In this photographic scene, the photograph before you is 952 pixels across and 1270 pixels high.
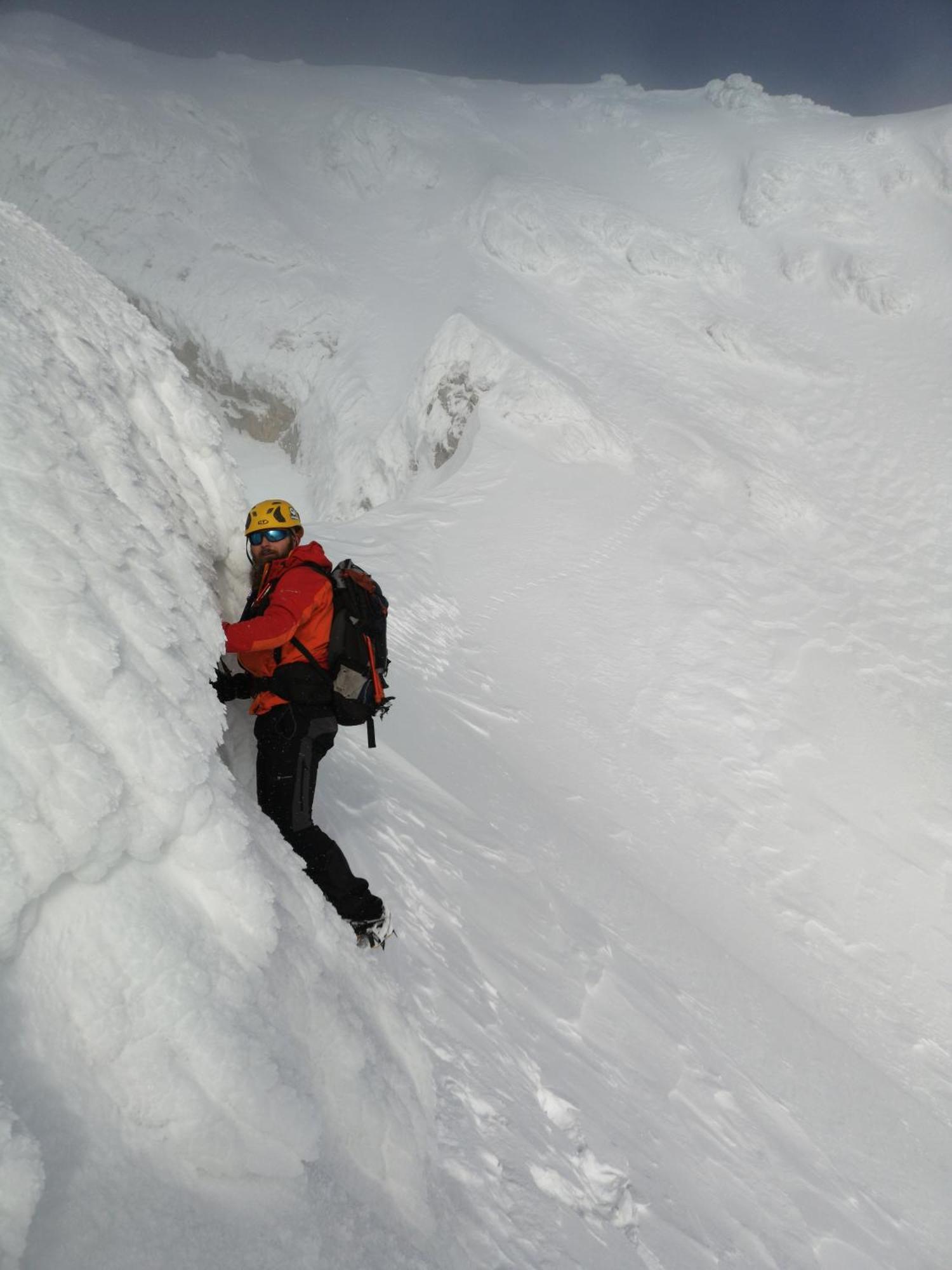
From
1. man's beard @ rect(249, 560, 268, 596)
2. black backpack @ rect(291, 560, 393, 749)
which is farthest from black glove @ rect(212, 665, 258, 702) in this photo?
man's beard @ rect(249, 560, 268, 596)

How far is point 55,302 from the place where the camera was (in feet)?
11.0

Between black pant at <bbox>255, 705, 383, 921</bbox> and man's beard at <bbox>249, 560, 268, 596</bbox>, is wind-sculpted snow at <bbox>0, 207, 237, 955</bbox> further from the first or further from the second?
black pant at <bbox>255, 705, 383, 921</bbox>

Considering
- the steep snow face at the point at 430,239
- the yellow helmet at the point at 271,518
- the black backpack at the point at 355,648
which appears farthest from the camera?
the steep snow face at the point at 430,239

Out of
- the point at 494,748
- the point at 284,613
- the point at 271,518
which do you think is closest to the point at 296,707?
the point at 284,613

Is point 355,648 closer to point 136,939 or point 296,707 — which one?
point 296,707

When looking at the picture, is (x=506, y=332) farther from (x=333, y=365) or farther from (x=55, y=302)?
(x=55, y=302)

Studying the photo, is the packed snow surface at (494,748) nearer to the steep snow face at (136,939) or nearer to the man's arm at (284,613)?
the steep snow face at (136,939)

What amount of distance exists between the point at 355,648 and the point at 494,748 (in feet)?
17.9

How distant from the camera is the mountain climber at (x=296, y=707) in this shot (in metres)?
3.22

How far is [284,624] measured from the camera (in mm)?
3244

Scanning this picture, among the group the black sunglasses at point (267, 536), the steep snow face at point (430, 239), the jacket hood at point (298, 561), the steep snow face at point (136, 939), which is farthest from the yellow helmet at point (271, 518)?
the steep snow face at point (430, 239)

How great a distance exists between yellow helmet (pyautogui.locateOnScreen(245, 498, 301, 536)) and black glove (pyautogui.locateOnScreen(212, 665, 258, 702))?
72cm

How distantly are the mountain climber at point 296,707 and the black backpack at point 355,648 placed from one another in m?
0.04

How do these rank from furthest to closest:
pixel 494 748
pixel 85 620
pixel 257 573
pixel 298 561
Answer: pixel 494 748
pixel 257 573
pixel 298 561
pixel 85 620
